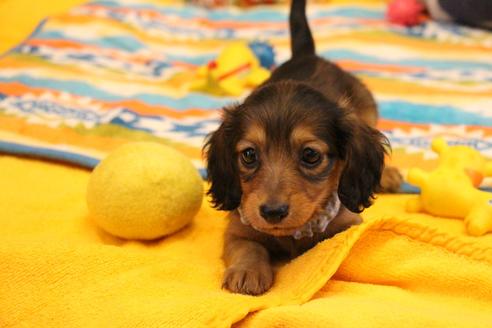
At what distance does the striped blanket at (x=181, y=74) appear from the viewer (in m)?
2.57

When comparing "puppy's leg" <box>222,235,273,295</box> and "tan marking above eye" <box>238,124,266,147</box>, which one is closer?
"puppy's leg" <box>222,235,273,295</box>

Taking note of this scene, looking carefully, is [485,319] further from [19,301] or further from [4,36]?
[4,36]

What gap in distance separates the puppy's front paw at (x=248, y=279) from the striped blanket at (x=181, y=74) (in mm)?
870

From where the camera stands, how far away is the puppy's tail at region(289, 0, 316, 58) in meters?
2.70

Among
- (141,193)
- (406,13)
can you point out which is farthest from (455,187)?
(406,13)

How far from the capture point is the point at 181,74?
360cm

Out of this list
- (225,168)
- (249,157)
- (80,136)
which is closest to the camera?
(249,157)

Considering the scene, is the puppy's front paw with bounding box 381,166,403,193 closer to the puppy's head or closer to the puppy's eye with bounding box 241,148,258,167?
the puppy's head

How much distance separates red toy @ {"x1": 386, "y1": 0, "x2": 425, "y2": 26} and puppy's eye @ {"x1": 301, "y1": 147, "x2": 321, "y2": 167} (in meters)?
3.02

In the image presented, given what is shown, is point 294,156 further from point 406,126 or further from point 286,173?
point 406,126

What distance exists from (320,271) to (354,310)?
19cm

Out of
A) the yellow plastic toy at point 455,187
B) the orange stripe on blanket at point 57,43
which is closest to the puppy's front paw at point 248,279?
the yellow plastic toy at point 455,187

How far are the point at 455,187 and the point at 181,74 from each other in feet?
6.91

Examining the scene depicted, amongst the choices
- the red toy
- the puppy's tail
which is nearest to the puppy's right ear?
the puppy's tail
